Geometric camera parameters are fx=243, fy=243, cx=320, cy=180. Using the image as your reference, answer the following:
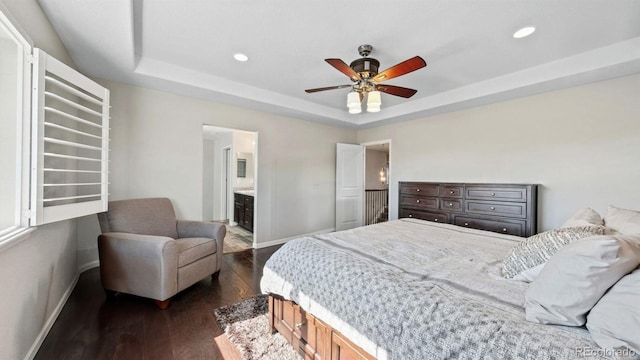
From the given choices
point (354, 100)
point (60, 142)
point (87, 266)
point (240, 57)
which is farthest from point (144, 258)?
point (354, 100)

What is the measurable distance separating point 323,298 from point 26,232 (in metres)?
1.76

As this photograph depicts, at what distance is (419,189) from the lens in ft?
12.7

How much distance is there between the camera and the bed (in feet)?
2.74

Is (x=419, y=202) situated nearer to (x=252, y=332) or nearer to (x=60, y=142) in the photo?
(x=252, y=332)

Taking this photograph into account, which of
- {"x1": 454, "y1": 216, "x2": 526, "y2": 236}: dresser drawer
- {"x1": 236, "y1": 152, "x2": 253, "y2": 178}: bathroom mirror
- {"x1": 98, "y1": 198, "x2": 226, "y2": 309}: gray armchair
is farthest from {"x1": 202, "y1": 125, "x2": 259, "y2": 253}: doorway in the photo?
{"x1": 454, "y1": 216, "x2": 526, "y2": 236}: dresser drawer

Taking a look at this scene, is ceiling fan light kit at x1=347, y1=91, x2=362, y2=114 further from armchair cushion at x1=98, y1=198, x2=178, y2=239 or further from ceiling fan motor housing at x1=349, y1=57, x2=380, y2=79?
armchair cushion at x1=98, y1=198, x2=178, y2=239

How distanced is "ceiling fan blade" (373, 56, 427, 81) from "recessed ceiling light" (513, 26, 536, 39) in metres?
1.01

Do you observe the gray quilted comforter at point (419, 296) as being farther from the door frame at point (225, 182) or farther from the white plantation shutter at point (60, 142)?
the door frame at point (225, 182)

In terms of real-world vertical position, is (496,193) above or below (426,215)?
above

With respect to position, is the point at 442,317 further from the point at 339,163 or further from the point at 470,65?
the point at 339,163

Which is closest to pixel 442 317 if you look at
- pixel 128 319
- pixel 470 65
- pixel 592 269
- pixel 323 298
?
pixel 592 269

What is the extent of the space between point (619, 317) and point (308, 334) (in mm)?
1388

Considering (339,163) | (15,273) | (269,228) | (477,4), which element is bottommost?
(269,228)

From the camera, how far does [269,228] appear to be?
4199 millimetres
